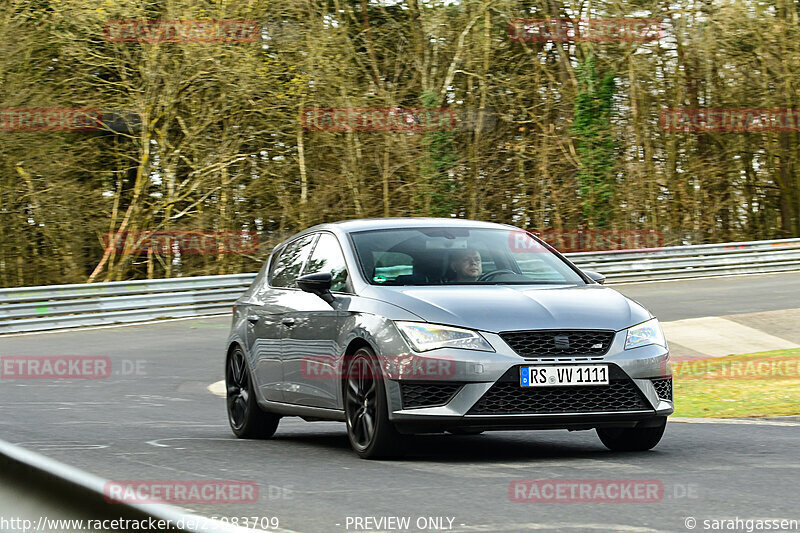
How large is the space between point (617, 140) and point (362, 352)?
3317 centimetres

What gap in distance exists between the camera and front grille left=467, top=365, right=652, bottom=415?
25.7 ft

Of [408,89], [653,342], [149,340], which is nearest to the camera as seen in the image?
[653,342]

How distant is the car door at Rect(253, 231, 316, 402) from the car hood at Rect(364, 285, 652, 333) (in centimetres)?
140

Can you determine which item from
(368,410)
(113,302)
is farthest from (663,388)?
(113,302)

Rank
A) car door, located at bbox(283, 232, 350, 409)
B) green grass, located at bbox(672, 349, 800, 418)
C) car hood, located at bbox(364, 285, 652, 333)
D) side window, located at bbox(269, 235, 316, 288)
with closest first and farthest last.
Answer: car hood, located at bbox(364, 285, 652, 333)
car door, located at bbox(283, 232, 350, 409)
side window, located at bbox(269, 235, 316, 288)
green grass, located at bbox(672, 349, 800, 418)

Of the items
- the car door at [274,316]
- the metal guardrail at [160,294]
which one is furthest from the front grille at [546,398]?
the metal guardrail at [160,294]

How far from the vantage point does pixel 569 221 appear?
39750 mm

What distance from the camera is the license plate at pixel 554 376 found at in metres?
7.83

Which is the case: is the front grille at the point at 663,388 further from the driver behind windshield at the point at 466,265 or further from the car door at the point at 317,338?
the car door at the point at 317,338

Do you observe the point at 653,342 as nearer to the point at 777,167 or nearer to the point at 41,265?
the point at 41,265

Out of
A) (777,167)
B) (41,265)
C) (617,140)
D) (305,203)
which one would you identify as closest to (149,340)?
(41,265)

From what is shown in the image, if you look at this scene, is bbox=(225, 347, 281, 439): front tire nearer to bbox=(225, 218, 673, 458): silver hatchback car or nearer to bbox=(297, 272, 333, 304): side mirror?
bbox=(225, 218, 673, 458): silver hatchback car

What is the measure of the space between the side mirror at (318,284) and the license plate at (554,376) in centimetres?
170

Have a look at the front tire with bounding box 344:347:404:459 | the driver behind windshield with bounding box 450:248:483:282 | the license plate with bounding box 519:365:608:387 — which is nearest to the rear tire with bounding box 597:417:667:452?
the license plate with bounding box 519:365:608:387
